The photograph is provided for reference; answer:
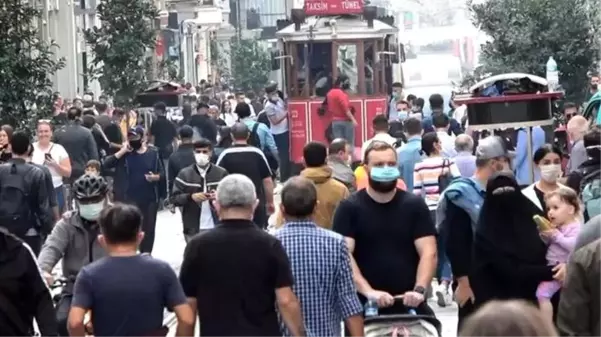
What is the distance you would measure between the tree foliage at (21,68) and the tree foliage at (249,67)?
52.1 meters

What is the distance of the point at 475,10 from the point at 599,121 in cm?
1257

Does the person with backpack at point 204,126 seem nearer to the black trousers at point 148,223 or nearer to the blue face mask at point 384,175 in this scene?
the black trousers at point 148,223

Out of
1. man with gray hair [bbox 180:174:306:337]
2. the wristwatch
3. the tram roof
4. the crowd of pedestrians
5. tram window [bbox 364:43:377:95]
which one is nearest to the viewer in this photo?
the crowd of pedestrians

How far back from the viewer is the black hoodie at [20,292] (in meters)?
8.89

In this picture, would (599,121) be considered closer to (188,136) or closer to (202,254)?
(188,136)

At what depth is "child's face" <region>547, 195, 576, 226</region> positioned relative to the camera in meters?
10.6

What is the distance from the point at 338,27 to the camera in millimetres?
34469

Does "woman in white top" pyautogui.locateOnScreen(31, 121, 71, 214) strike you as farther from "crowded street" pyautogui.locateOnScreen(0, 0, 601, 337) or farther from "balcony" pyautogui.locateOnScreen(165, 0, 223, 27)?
"balcony" pyautogui.locateOnScreen(165, 0, 223, 27)

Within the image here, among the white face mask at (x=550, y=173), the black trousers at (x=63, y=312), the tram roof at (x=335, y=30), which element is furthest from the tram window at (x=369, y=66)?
the black trousers at (x=63, y=312)

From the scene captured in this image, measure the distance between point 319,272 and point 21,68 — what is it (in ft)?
38.1

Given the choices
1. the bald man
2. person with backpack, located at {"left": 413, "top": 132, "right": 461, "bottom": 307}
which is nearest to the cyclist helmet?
person with backpack, located at {"left": 413, "top": 132, "right": 461, "bottom": 307}

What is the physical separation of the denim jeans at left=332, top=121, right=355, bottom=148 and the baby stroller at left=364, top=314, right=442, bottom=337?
19840 mm

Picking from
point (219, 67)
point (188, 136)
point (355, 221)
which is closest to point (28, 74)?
point (188, 136)

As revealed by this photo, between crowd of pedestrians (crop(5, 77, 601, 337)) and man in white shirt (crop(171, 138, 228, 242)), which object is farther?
man in white shirt (crop(171, 138, 228, 242))
